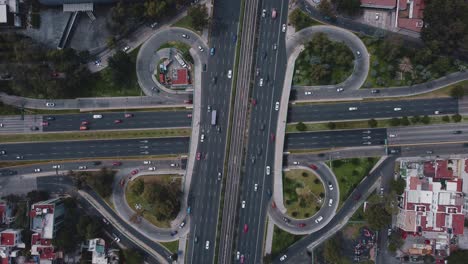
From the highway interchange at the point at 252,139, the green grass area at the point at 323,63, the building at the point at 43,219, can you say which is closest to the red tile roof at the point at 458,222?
the highway interchange at the point at 252,139

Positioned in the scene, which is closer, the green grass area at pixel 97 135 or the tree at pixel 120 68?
the tree at pixel 120 68

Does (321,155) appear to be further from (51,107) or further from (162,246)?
(51,107)

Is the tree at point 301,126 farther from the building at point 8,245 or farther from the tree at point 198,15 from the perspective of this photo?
Result: the building at point 8,245

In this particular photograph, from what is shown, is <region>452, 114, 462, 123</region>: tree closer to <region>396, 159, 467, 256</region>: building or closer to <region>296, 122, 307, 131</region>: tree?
<region>396, 159, 467, 256</region>: building

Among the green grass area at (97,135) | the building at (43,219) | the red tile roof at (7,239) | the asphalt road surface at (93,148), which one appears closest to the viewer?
the building at (43,219)

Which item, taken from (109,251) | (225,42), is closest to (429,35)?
(225,42)

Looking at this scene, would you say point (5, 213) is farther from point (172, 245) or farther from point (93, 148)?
point (172, 245)

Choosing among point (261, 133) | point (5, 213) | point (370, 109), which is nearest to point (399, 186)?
point (370, 109)
